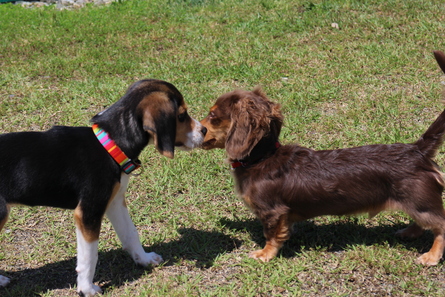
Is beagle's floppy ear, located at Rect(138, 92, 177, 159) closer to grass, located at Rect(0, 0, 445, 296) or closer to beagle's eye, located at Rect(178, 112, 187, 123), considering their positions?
beagle's eye, located at Rect(178, 112, 187, 123)

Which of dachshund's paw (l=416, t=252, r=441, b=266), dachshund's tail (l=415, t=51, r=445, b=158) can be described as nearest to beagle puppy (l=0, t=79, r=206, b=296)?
dachshund's tail (l=415, t=51, r=445, b=158)

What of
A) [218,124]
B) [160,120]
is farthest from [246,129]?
[160,120]

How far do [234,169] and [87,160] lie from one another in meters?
1.24

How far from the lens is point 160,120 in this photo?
11.3ft

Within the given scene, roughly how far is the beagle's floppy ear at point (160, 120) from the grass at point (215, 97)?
1.10 m

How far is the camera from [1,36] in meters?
8.95

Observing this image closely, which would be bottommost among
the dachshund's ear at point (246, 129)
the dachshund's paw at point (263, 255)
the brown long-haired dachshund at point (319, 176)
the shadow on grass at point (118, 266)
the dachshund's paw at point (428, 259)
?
the shadow on grass at point (118, 266)

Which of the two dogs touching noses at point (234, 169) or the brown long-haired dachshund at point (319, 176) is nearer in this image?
the two dogs touching noses at point (234, 169)

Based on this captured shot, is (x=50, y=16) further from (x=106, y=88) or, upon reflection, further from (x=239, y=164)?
(x=239, y=164)

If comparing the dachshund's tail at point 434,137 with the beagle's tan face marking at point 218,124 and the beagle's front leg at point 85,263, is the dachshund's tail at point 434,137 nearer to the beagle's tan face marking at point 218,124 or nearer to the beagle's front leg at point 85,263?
the beagle's tan face marking at point 218,124

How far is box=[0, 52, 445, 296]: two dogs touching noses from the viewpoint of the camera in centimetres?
345

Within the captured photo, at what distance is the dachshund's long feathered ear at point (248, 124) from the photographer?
3.91 m

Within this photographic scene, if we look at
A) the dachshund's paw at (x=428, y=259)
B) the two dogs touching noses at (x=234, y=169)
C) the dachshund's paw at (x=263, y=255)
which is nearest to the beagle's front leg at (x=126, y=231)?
the two dogs touching noses at (x=234, y=169)

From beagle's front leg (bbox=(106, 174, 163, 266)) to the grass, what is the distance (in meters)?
0.11
